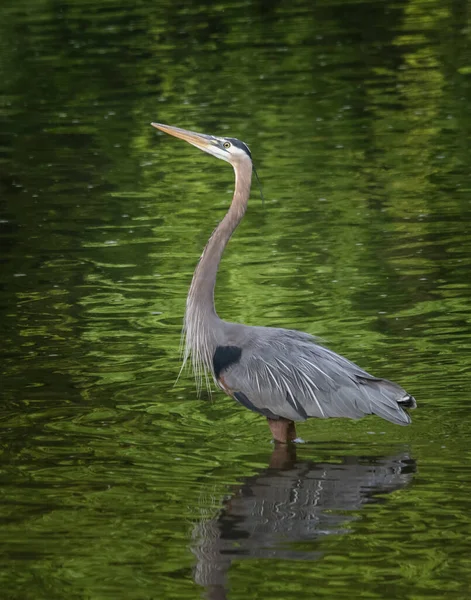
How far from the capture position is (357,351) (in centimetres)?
1114

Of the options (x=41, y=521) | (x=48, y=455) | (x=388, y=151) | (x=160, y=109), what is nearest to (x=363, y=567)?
(x=41, y=521)

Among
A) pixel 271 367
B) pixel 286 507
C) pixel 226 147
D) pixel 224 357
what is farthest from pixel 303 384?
pixel 226 147

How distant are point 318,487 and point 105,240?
7469 millimetres

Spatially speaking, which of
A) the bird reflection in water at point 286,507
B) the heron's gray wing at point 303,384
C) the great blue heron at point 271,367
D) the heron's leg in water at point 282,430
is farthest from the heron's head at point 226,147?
the bird reflection in water at point 286,507

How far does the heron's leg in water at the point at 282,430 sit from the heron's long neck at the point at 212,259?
2.88ft

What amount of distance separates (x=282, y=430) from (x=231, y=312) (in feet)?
10.3

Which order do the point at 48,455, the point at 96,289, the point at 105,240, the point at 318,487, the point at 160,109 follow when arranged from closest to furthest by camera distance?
the point at 318,487, the point at 48,455, the point at 96,289, the point at 105,240, the point at 160,109

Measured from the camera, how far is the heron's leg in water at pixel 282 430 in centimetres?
949

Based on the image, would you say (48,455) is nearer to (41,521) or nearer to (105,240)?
(41,521)

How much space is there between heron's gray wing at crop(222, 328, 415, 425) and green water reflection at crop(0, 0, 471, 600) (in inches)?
10.1

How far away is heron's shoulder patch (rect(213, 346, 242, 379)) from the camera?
31.6 ft

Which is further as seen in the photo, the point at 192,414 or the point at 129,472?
the point at 192,414

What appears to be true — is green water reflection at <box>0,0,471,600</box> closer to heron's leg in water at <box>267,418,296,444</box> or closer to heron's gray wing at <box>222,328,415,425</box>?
heron's leg in water at <box>267,418,296,444</box>

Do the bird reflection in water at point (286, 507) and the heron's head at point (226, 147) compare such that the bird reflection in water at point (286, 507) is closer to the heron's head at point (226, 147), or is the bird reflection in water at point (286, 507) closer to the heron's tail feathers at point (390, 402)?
the heron's tail feathers at point (390, 402)
